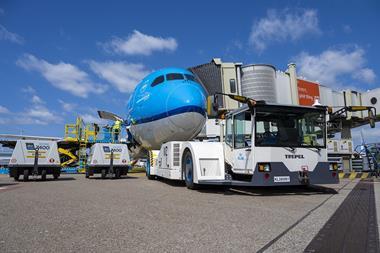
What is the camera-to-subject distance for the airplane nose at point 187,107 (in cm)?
1050

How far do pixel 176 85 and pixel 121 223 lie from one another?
7.21 metres

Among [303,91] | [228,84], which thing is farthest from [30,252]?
[303,91]

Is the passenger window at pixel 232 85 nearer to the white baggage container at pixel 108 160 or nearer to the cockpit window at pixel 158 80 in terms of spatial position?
the white baggage container at pixel 108 160

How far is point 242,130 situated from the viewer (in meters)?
8.17

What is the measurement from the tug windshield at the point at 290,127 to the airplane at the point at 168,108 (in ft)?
10.4

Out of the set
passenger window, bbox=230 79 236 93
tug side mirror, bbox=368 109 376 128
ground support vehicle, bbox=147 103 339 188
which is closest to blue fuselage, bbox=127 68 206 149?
ground support vehicle, bbox=147 103 339 188

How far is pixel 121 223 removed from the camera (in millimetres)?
4469

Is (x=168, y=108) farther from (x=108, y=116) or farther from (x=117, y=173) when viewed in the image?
(x=108, y=116)

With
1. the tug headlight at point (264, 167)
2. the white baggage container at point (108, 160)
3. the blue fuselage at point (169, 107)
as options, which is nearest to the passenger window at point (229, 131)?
the tug headlight at point (264, 167)

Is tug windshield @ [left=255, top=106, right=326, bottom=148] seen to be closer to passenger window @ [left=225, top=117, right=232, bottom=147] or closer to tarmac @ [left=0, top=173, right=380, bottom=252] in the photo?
passenger window @ [left=225, top=117, right=232, bottom=147]

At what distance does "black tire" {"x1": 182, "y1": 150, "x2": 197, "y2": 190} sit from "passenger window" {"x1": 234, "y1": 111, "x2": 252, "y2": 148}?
155cm

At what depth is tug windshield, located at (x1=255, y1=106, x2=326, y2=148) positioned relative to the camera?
775 centimetres

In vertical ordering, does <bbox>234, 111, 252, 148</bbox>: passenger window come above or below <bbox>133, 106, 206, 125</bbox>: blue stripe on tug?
below

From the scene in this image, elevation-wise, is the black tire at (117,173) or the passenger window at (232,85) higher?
the passenger window at (232,85)
